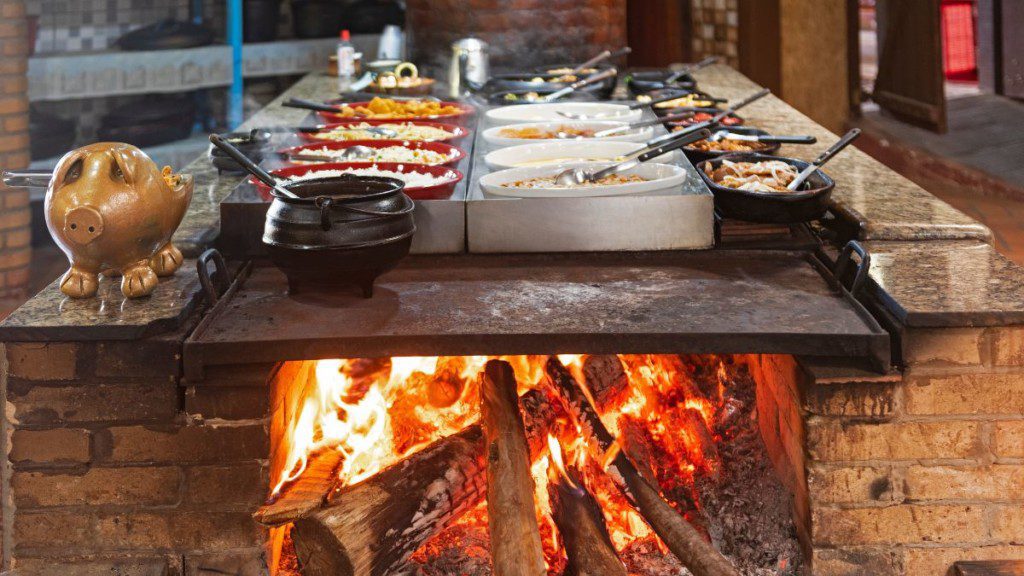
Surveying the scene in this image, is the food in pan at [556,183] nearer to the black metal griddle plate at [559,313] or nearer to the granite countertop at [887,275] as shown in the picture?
the black metal griddle plate at [559,313]

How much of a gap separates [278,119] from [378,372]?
7.10ft

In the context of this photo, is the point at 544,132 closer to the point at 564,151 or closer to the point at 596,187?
the point at 564,151

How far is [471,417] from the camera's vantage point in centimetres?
297

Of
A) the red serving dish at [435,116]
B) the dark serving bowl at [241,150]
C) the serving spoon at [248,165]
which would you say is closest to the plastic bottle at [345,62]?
the red serving dish at [435,116]

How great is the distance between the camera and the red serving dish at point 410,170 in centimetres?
297

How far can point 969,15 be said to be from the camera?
11.4 m

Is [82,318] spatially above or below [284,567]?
above

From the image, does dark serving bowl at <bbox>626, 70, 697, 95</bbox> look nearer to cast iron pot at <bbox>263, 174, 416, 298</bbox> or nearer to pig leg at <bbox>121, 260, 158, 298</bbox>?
cast iron pot at <bbox>263, 174, 416, 298</bbox>

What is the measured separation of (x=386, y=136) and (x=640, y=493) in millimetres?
1899

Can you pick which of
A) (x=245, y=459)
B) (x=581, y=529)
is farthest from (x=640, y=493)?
(x=245, y=459)

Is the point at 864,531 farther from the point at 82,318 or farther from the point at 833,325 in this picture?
the point at 82,318

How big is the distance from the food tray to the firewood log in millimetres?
645

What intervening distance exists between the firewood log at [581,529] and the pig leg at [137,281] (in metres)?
1.11

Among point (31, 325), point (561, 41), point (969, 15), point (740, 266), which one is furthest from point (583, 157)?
point (969, 15)
